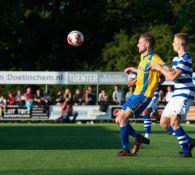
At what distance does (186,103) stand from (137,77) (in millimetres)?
1248

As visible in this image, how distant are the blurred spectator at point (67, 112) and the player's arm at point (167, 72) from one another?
2599 cm

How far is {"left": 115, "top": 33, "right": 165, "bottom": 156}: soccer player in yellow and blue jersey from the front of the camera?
16266 mm

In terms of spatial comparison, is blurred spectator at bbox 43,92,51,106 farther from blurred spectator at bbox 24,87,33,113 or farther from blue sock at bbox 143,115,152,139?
blue sock at bbox 143,115,152,139

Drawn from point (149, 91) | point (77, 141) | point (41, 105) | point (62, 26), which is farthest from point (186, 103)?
point (62, 26)

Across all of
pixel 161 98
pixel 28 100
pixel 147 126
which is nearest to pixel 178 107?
pixel 147 126

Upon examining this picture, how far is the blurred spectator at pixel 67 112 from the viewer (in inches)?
1634

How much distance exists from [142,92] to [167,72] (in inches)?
53.1

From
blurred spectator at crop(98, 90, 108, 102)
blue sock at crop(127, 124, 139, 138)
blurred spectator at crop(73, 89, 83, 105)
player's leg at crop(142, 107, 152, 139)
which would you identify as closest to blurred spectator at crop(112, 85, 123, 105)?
blurred spectator at crop(98, 90, 108, 102)

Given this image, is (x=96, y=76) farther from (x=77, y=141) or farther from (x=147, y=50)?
(x=147, y=50)

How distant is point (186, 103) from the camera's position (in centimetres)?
1591

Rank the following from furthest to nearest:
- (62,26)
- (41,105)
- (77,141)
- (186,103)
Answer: (62,26), (41,105), (77,141), (186,103)

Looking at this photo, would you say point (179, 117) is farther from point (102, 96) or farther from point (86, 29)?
point (86, 29)

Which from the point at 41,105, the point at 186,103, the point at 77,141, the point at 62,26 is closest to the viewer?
the point at 186,103

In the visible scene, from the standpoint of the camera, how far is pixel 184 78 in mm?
15906
